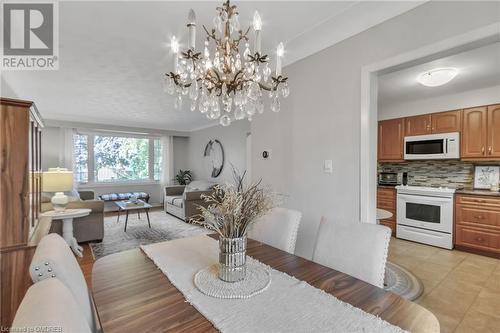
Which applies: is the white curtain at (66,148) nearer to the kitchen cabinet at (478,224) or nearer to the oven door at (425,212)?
the oven door at (425,212)

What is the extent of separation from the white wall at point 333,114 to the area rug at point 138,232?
2.43 metres

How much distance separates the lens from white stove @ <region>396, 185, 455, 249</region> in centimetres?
A: 353

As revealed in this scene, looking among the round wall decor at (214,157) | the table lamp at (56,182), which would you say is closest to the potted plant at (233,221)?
the table lamp at (56,182)

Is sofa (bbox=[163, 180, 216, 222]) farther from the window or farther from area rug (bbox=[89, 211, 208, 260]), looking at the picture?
the window

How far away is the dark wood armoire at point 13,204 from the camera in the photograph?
1396mm

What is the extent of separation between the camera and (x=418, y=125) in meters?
4.09

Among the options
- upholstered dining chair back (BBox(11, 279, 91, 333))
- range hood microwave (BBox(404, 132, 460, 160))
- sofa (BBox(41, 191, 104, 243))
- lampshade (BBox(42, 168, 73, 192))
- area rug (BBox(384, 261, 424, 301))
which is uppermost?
range hood microwave (BBox(404, 132, 460, 160))

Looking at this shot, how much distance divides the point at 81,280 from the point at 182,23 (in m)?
2.00

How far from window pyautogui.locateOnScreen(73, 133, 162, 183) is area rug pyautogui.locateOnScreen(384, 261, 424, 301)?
677 cm

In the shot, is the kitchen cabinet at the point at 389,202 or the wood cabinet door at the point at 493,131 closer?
the wood cabinet door at the point at 493,131

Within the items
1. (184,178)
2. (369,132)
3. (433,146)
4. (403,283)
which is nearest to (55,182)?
(369,132)

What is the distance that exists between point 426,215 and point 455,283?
140cm

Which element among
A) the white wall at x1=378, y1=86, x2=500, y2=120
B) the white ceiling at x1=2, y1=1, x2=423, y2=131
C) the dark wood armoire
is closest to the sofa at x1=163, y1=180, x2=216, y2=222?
the white ceiling at x1=2, y1=1, x2=423, y2=131

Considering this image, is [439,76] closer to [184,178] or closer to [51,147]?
[184,178]
